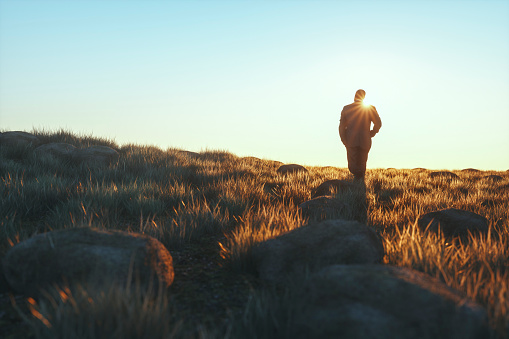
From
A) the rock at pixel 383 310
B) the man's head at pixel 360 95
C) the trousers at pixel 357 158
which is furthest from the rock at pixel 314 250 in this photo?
the man's head at pixel 360 95

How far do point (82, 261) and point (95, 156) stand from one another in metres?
7.09

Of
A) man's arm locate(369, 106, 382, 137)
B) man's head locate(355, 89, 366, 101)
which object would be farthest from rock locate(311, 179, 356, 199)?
man's head locate(355, 89, 366, 101)

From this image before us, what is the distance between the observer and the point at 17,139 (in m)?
10.1

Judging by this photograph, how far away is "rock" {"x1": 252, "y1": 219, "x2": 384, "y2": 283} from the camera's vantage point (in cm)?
255

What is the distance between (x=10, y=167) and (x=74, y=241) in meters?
5.79

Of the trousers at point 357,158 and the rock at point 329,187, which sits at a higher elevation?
the trousers at point 357,158

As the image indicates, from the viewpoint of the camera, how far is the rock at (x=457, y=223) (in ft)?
13.1

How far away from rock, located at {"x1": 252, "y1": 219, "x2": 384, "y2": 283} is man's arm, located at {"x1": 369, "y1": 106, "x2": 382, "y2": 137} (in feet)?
21.5

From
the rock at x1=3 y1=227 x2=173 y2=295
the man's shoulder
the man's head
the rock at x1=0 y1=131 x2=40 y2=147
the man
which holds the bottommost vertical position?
the rock at x1=3 y1=227 x2=173 y2=295

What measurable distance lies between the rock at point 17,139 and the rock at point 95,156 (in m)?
1.99

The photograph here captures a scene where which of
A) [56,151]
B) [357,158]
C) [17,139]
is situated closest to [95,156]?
[56,151]

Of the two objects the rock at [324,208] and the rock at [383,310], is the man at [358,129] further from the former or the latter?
the rock at [383,310]

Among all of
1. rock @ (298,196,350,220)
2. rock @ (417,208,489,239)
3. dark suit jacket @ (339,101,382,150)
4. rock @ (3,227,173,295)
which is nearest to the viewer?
rock @ (3,227,173,295)

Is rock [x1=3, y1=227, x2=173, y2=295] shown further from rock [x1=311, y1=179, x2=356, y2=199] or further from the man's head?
the man's head
